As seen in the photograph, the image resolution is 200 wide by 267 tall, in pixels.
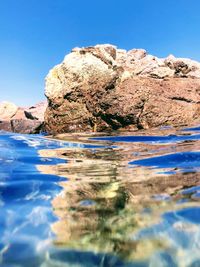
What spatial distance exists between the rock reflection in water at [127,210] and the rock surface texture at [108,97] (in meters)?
3.88

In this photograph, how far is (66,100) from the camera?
33.1 feet

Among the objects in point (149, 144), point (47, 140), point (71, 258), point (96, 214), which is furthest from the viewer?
point (47, 140)

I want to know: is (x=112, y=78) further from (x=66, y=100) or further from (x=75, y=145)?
(x=75, y=145)

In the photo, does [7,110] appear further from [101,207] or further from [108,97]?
[101,207]

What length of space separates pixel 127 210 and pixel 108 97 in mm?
6473

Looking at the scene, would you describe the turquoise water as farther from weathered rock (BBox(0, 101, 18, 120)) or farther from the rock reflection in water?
weathered rock (BBox(0, 101, 18, 120))

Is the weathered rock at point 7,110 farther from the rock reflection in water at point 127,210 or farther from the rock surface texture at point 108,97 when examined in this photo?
the rock reflection in water at point 127,210

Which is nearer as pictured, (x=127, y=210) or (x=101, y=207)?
(x=127, y=210)

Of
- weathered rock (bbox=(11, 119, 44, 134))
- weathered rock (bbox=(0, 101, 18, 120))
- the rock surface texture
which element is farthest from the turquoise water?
weathered rock (bbox=(0, 101, 18, 120))

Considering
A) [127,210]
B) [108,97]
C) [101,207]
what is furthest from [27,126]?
[127,210]

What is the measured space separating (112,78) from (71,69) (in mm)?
1376

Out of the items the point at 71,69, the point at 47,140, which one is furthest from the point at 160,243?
the point at 71,69

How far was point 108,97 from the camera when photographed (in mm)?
9445

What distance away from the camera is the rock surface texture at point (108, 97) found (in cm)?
920
